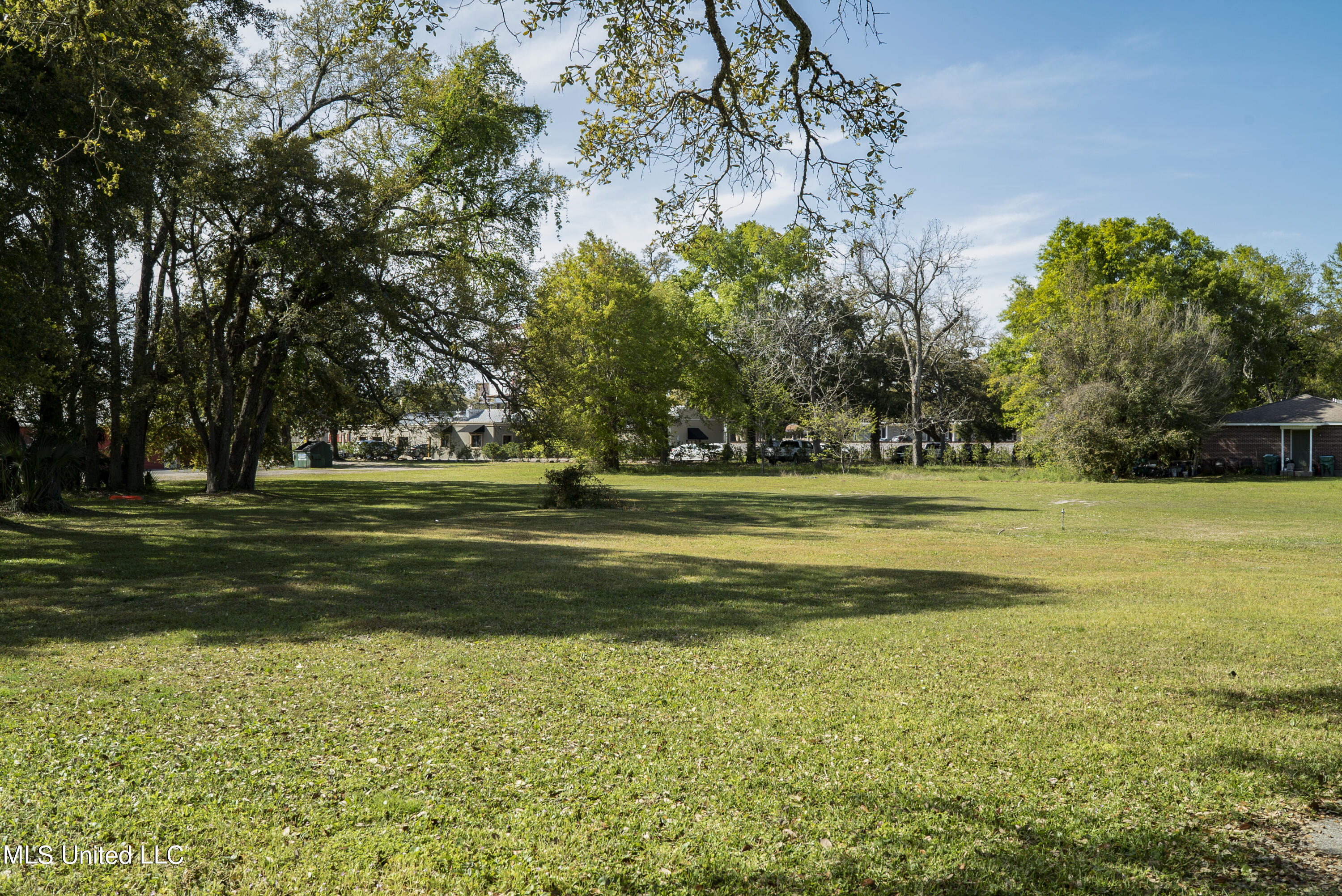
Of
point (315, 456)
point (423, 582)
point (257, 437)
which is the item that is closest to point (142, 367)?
point (257, 437)

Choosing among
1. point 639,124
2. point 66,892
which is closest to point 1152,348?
point 639,124

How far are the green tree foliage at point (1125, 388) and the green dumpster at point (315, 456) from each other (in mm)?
43471

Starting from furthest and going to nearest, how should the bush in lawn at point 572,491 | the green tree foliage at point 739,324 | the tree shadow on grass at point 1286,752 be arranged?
the green tree foliage at point 739,324 → the bush in lawn at point 572,491 → the tree shadow on grass at point 1286,752

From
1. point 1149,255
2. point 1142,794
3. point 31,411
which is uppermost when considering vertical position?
point 1149,255

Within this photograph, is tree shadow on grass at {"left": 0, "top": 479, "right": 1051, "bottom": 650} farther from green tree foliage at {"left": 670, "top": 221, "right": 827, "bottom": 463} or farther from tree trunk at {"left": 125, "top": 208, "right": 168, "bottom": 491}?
green tree foliage at {"left": 670, "top": 221, "right": 827, "bottom": 463}

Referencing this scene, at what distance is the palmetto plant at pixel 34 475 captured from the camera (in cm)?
1784

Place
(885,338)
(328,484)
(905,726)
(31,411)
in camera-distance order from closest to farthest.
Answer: (905,726), (31,411), (328,484), (885,338)

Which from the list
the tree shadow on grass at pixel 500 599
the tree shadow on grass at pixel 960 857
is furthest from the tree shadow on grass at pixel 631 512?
the tree shadow on grass at pixel 960 857

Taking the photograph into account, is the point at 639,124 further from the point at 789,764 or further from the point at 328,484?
the point at 328,484

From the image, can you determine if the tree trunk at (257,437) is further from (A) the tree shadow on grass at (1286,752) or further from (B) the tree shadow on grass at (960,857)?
(A) the tree shadow on grass at (1286,752)

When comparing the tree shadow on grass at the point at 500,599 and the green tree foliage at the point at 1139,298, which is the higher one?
the green tree foliage at the point at 1139,298

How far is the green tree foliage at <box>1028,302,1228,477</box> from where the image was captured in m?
34.2

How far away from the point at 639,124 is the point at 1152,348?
34.2 meters

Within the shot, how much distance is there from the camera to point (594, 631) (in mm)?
8031
